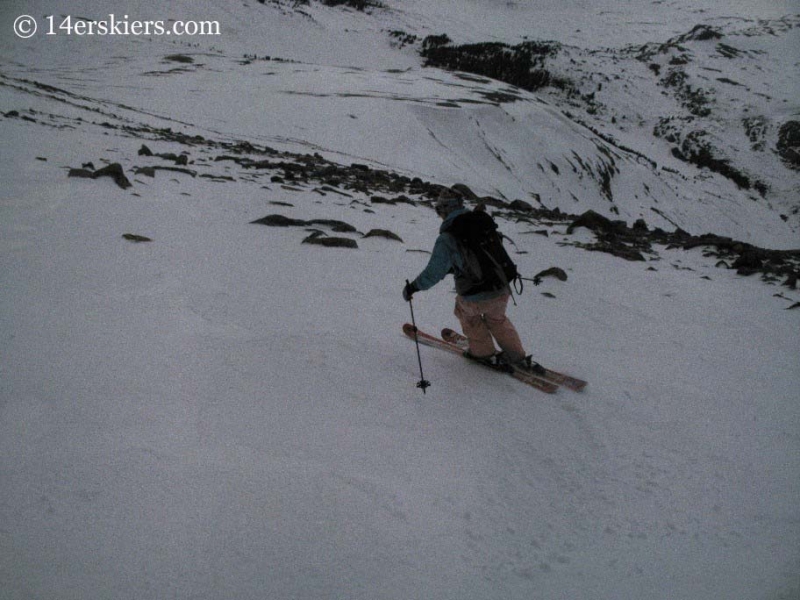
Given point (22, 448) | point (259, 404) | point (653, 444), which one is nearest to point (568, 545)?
point (653, 444)

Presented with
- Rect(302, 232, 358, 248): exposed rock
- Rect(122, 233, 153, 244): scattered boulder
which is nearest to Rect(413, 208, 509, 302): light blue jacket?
Rect(302, 232, 358, 248): exposed rock

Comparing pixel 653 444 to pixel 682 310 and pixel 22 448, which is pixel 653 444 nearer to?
pixel 22 448

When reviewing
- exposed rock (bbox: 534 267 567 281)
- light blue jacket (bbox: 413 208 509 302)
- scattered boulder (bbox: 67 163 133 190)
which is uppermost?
light blue jacket (bbox: 413 208 509 302)

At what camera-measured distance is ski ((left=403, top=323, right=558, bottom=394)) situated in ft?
14.9

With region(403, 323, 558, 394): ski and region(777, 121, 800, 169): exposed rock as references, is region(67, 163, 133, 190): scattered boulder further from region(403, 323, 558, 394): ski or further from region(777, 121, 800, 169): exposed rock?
region(777, 121, 800, 169): exposed rock

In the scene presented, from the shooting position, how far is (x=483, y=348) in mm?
4824

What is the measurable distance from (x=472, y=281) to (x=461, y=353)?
1.11 meters

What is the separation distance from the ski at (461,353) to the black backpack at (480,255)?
2.50 feet

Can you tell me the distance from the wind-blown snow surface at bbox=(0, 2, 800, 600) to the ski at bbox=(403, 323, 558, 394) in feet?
0.42

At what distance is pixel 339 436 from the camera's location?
126 inches

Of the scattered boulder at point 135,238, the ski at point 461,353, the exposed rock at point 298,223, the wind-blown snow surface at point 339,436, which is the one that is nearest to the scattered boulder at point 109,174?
the wind-blown snow surface at point 339,436

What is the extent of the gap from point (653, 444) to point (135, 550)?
12.5ft

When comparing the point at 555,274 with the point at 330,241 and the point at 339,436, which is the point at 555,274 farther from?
the point at 339,436

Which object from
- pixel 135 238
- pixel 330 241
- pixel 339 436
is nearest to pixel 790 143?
pixel 330 241
